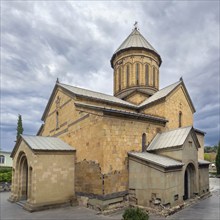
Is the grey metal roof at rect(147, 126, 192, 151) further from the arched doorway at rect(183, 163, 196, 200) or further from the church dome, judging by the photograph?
the church dome

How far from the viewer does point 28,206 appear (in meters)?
10.7

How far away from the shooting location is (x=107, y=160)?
34.8 feet

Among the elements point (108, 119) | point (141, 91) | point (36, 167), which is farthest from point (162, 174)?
point (141, 91)

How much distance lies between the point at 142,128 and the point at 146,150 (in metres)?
1.39

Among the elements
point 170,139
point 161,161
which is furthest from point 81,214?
point 170,139

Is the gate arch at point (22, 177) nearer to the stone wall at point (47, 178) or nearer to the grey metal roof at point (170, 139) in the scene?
the stone wall at point (47, 178)

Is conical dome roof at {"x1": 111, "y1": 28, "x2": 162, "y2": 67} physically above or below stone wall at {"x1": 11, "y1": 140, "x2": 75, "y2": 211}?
above

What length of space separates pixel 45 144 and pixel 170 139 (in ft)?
24.6

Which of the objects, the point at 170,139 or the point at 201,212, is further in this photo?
the point at 170,139

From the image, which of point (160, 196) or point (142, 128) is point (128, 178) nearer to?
point (160, 196)

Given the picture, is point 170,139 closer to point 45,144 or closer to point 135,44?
point 45,144

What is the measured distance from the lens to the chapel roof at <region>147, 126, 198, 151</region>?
1199cm

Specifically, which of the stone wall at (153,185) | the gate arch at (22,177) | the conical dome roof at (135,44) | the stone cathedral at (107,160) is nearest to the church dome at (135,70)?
the conical dome roof at (135,44)

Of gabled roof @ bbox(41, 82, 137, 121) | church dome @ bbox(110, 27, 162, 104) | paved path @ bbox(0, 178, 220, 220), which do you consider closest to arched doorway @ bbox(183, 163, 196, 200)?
paved path @ bbox(0, 178, 220, 220)
